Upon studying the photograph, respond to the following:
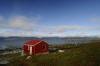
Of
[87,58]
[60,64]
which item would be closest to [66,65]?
[60,64]

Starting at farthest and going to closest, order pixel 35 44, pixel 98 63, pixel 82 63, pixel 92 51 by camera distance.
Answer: pixel 35 44
pixel 92 51
pixel 82 63
pixel 98 63

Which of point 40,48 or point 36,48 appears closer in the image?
point 36,48

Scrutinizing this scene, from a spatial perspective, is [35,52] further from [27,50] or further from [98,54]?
[98,54]

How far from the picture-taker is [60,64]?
32844 mm

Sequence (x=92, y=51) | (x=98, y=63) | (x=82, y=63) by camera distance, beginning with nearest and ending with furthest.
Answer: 1. (x=98, y=63)
2. (x=82, y=63)
3. (x=92, y=51)

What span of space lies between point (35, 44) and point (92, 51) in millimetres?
22911

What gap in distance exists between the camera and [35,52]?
57.1 metres

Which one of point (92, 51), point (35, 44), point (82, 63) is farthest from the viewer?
point (35, 44)

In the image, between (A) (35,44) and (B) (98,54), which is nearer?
(B) (98,54)

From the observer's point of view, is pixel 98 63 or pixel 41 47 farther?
pixel 41 47

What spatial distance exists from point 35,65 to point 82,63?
24.4 feet

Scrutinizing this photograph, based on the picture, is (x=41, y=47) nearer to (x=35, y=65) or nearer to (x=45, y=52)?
(x=45, y=52)

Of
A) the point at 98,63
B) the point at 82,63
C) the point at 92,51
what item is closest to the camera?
the point at 98,63

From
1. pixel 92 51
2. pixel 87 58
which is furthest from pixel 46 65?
pixel 92 51
